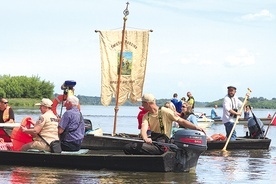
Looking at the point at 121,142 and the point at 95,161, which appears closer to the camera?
the point at 95,161

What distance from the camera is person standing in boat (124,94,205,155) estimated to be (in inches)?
520

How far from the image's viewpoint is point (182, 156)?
13602 mm

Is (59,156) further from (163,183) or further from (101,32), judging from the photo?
(101,32)

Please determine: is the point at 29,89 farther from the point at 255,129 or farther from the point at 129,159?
the point at 129,159

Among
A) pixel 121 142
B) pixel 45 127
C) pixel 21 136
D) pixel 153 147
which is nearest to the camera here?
pixel 153 147

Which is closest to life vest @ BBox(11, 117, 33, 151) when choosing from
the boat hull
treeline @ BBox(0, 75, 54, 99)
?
the boat hull

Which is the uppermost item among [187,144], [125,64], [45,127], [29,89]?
[125,64]

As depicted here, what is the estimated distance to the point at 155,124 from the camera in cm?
1349

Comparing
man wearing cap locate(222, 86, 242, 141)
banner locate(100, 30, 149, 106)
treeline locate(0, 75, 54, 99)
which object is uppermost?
banner locate(100, 30, 149, 106)

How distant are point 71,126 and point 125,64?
714cm

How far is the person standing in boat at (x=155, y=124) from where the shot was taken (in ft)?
43.3

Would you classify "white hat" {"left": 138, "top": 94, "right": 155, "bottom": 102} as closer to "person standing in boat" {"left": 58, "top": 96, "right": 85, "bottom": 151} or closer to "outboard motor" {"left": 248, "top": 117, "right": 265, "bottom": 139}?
"person standing in boat" {"left": 58, "top": 96, "right": 85, "bottom": 151}

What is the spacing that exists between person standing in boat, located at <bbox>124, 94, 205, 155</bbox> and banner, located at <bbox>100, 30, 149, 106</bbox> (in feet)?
23.8

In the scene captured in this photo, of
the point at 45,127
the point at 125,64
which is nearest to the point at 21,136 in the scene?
the point at 45,127
